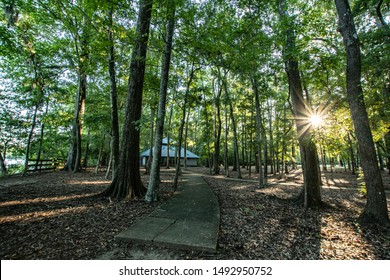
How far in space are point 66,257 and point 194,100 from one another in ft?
20.9

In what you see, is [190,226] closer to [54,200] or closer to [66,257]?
[66,257]

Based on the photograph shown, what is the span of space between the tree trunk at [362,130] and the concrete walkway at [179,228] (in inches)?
158

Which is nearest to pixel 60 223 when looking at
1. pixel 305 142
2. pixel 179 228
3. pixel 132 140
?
pixel 179 228

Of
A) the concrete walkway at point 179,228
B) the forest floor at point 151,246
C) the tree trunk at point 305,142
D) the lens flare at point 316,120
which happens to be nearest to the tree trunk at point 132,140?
the forest floor at point 151,246

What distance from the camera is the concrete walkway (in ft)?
9.61

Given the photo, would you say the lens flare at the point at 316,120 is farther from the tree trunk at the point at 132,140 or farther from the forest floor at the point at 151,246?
the tree trunk at the point at 132,140

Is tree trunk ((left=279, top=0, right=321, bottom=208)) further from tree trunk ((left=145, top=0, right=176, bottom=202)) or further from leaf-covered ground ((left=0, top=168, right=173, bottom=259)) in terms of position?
leaf-covered ground ((left=0, top=168, right=173, bottom=259))

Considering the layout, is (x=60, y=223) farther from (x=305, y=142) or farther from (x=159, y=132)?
(x=305, y=142)

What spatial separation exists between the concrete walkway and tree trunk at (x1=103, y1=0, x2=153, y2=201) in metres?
1.62

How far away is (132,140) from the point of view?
5.96 meters

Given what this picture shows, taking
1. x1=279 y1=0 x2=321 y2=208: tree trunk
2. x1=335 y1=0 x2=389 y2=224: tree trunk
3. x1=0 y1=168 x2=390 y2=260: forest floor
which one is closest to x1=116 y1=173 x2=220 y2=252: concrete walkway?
x1=0 y1=168 x2=390 y2=260: forest floor

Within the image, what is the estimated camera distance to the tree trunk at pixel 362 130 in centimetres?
418

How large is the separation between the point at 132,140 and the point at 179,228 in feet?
11.9
